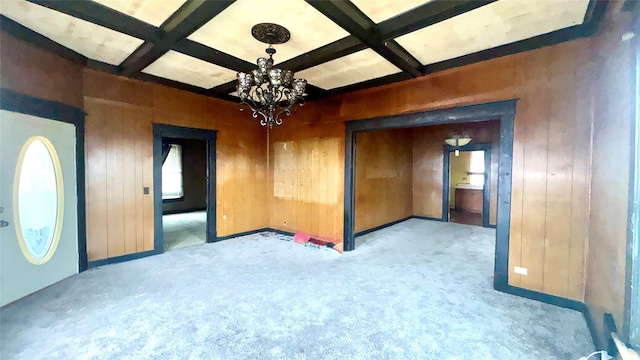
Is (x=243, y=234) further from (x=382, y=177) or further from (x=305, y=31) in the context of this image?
(x=305, y=31)

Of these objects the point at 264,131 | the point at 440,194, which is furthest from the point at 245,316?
the point at 440,194

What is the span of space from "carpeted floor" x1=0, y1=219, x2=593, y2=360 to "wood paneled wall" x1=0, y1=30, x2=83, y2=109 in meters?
2.25

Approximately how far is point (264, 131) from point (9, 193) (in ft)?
13.3

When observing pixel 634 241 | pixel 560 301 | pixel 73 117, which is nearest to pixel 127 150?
pixel 73 117

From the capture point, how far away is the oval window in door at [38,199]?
2.88 metres

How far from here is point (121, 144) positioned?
4066 mm

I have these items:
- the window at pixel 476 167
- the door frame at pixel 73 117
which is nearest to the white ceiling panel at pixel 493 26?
the door frame at pixel 73 117

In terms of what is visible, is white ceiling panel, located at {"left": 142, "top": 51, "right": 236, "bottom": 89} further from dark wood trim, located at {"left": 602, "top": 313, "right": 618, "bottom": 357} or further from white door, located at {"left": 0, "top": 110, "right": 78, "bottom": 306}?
dark wood trim, located at {"left": 602, "top": 313, "right": 618, "bottom": 357}

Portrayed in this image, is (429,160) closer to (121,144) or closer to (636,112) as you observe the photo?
(636,112)

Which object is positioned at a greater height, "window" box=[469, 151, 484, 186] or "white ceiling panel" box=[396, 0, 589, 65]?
"white ceiling panel" box=[396, 0, 589, 65]

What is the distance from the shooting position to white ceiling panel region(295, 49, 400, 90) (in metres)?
3.33

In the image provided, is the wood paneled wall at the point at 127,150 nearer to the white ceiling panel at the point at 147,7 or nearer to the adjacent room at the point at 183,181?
the white ceiling panel at the point at 147,7

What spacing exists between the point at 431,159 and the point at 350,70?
4.85 metres

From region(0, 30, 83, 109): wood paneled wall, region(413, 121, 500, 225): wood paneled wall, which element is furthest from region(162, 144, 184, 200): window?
region(413, 121, 500, 225): wood paneled wall
